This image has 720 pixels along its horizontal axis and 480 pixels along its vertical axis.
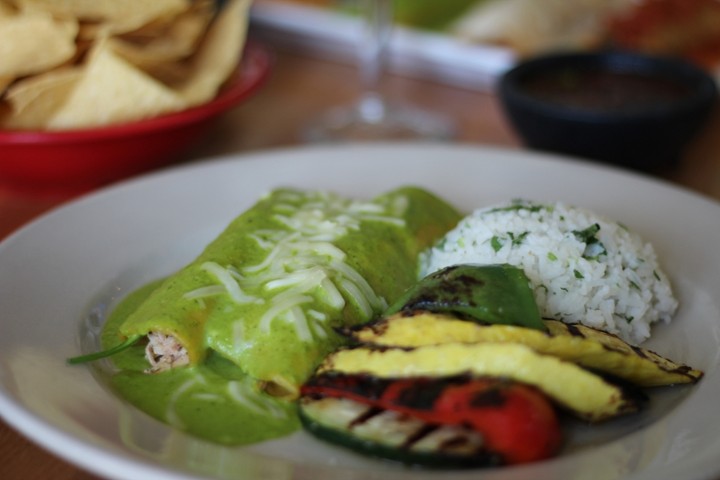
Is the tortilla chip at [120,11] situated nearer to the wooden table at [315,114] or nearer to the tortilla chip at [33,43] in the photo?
the tortilla chip at [33,43]

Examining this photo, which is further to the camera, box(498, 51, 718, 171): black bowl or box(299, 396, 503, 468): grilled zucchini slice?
box(498, 51, 718, 171): black bowl

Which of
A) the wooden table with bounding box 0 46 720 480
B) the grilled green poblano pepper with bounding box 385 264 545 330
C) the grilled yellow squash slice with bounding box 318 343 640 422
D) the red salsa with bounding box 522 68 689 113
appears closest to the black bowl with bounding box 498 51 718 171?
the red salsa with bounding box 522 68 689 113

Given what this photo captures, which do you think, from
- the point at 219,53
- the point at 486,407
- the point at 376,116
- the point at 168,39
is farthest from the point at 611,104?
the point at 486,407

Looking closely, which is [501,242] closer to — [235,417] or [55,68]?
[235,417]

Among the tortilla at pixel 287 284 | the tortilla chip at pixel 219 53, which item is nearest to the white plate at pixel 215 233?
the tortilla at pixel 287 284

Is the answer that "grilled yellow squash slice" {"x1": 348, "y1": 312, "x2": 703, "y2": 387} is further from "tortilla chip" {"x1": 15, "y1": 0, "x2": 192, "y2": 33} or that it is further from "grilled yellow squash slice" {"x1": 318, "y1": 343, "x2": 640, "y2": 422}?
"tortilla chip" {"x1": 15, "y1": 0, "x2": 192, "y2": 33}

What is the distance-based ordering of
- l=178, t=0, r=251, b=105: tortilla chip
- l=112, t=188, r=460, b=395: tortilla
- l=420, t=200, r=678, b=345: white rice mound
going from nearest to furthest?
l=112, t=188, r=460, b=395: tortilla, l=420, t=200, r=678, b=345: white rice mound, l=178, t=0, r=251, b=105: tortilla chip

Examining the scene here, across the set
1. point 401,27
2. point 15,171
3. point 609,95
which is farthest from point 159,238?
point 401,27
